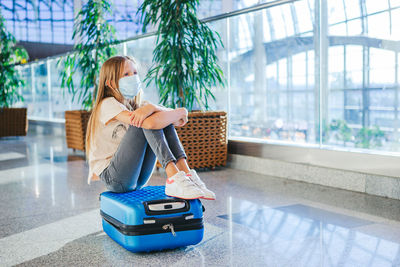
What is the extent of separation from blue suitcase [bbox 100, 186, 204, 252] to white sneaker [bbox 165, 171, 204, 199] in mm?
33

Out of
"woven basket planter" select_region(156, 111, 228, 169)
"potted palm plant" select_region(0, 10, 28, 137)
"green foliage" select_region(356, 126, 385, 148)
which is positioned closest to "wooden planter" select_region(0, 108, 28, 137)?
"potted palm plant" select_region(0, 10, 28, 137)

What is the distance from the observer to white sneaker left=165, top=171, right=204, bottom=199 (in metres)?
1.85

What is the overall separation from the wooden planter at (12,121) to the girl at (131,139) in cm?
577

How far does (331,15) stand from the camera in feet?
12.3

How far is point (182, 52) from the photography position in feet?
12.5

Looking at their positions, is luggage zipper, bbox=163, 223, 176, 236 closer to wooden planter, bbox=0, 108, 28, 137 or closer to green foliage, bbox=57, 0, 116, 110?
green foliage, bbox=57, 0, 116, 110

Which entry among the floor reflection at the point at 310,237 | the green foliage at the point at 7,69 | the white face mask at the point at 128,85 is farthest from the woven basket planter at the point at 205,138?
the green foliage at the point at 7,69

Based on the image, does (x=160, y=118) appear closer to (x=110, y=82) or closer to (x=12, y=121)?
(x=110, y=82)

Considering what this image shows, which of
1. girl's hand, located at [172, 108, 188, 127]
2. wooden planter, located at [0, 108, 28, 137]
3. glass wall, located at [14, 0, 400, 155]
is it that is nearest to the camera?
girl's hand, located at [172, 108, 188, 127]

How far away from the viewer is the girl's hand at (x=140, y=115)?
189 cm

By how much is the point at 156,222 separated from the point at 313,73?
8.65ft

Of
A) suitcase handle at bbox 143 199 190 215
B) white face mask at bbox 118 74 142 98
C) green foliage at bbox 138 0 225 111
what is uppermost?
green foliage at bbox 138 0 225 111

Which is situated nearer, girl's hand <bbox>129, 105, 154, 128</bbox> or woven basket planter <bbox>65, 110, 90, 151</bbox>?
girl's hand <bbox>129, 105, 154, 128</bbox>

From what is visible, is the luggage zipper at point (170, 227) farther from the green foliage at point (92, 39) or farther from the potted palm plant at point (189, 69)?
the green foliage at point (92, 39)
